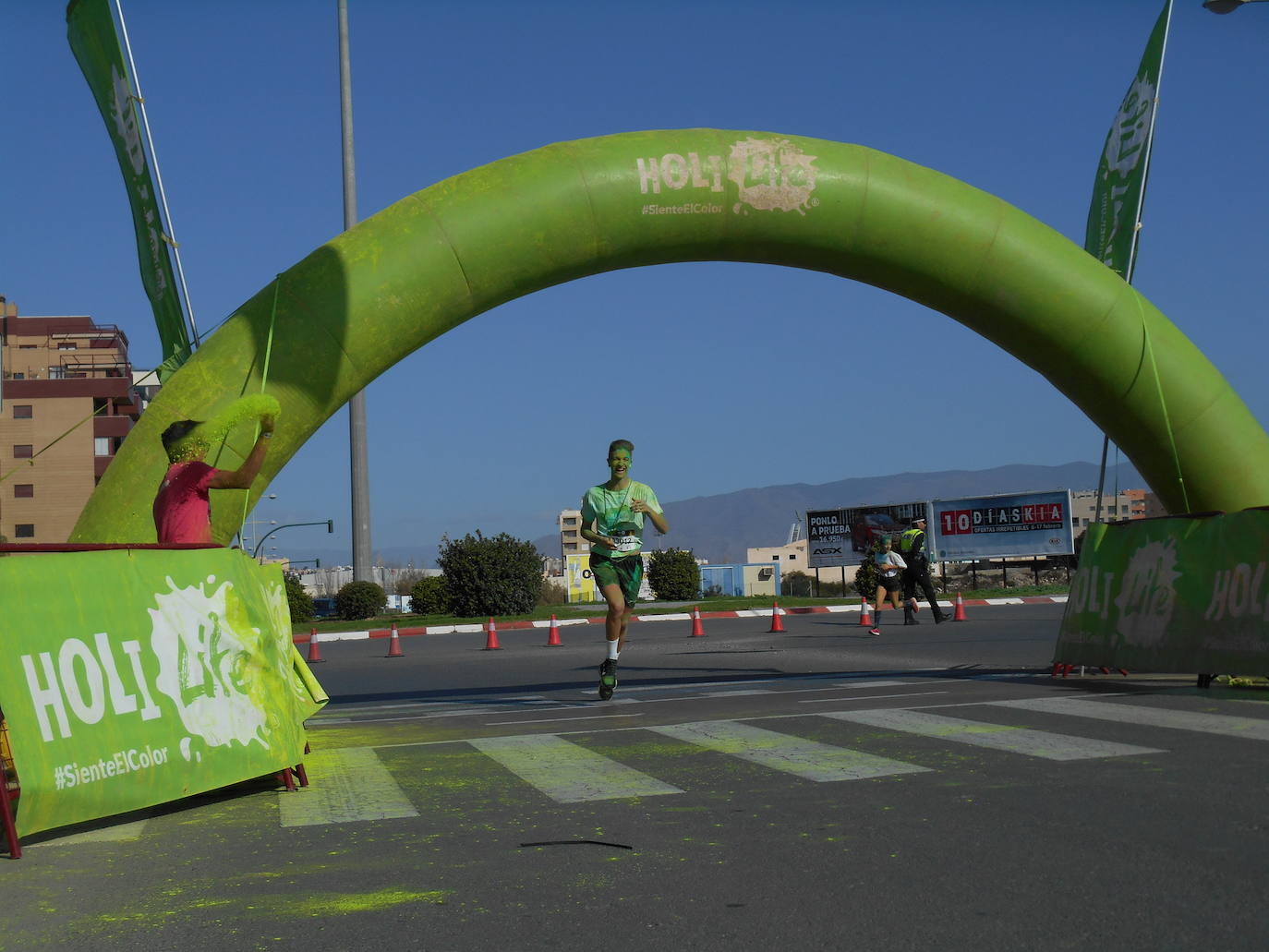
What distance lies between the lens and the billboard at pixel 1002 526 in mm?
58875

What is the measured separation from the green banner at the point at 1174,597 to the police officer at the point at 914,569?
34.3 feet

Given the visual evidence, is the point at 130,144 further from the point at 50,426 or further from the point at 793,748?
the point at 50,426

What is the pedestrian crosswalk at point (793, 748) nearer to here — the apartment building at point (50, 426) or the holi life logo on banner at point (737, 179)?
the holi life logo on banner at point (737, 179)

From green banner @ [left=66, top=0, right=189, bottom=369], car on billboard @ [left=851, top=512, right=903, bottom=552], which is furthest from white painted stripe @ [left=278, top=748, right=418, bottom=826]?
car on billboard @ [left=851, top=512, right=903, bottom=552]

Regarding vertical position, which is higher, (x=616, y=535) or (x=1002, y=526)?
(x=1002, y=526)

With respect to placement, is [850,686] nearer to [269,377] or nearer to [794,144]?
[794,144]

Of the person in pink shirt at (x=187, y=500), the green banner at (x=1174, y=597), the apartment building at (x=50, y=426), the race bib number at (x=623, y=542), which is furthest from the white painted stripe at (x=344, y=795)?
the apartment building at (x=50, y=426)

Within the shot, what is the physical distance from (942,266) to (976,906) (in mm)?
7269

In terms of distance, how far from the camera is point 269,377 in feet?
28.8

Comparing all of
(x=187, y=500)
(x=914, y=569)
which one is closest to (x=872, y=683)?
(x=187, y=500)

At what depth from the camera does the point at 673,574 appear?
40875 millimetres

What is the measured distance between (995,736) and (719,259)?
195 inches

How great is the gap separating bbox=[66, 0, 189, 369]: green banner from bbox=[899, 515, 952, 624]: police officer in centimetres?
1340

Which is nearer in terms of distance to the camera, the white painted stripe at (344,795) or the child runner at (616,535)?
the white painted stripe at (344,795)
